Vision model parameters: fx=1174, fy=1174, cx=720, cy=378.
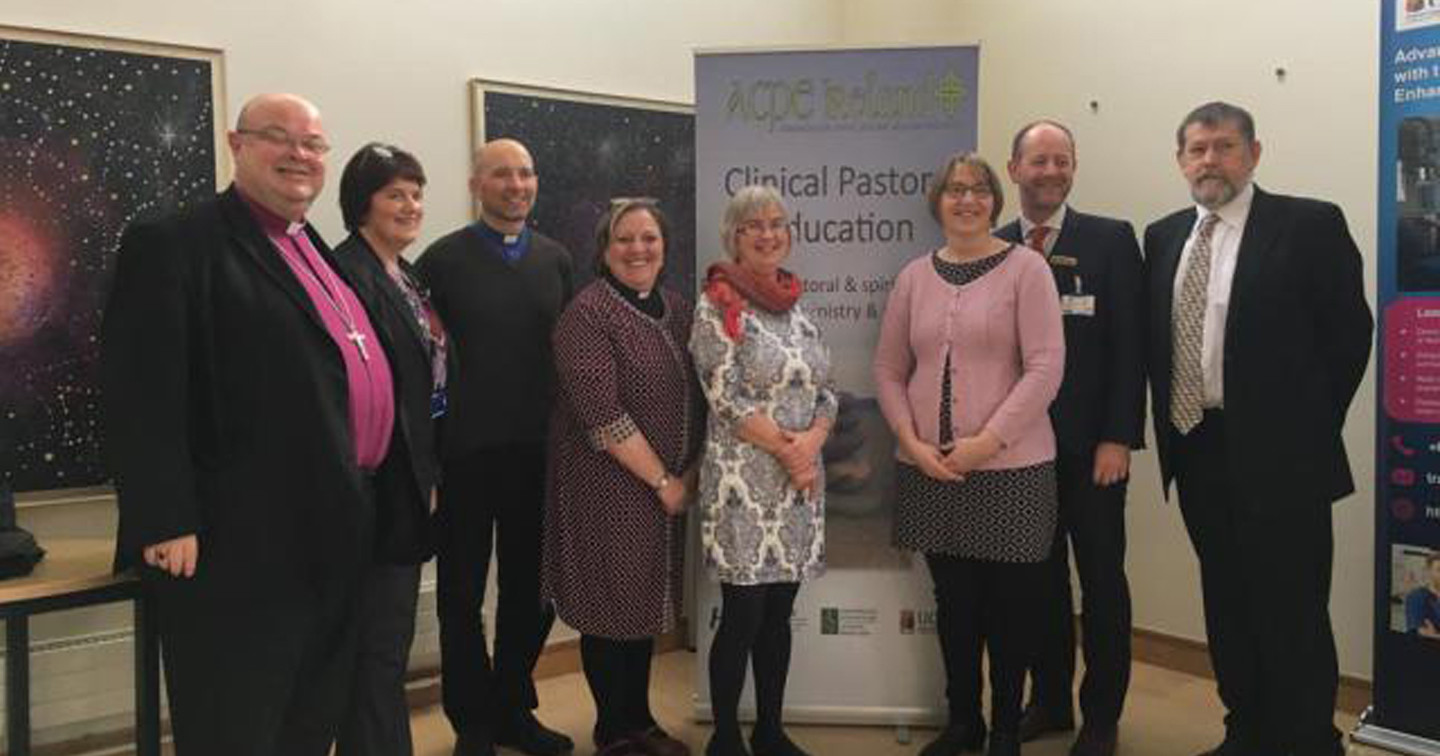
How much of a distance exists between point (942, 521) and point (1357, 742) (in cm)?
118

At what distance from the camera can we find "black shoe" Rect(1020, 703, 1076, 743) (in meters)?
3.30

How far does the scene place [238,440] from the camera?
Answer: 211 centimetres

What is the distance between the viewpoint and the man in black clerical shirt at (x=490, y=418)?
2977 mm

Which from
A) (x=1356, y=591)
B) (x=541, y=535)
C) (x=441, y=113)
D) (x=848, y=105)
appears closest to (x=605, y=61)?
(x=441, y=113)

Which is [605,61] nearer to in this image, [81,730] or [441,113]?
[441,113]

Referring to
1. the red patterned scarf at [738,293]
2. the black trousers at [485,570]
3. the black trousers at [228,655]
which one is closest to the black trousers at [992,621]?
the red patterned scarf at [738,293]

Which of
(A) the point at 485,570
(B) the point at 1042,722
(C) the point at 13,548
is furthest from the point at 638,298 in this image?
(B) the point at 1042,722

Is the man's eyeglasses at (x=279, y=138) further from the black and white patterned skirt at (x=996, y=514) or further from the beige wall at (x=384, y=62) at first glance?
the black and white patterned skirt at (x=996, y=514)

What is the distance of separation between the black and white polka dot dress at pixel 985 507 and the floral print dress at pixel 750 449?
1.06 ft

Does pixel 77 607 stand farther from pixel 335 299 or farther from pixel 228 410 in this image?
pixel 335 299

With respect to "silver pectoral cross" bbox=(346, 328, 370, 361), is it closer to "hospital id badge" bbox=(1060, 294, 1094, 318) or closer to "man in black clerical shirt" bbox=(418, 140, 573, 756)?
"man in black clerical shirt" bbox=(418, 140, 573, 756)

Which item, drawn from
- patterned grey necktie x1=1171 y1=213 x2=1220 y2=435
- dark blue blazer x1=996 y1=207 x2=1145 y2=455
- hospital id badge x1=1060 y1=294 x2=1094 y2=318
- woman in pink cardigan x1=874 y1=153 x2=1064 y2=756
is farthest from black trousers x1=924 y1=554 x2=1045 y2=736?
hospital id badge x1=1060 y1=294 x2=1094 y2=318

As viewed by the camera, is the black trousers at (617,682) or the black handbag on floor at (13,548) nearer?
the black handbag on floor at (13,548)

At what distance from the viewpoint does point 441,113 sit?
143 inches
